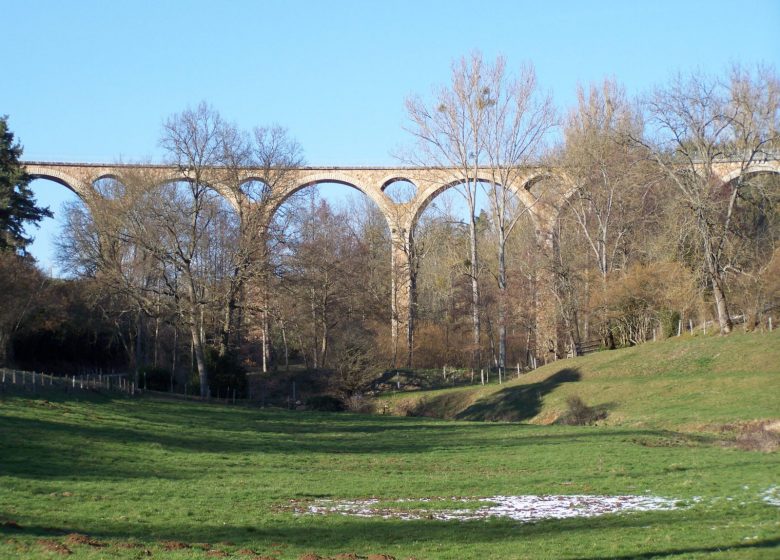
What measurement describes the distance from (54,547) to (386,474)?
9.49m

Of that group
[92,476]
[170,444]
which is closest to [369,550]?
[92,476]

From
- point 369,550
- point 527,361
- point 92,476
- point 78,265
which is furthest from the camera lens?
point 527,361

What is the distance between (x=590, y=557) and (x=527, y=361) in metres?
45.8

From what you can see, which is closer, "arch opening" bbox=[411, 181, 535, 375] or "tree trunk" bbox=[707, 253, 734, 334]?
"tree trunk" bbox=[707, 253, 734, 334]

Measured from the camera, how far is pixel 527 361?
55.4 m

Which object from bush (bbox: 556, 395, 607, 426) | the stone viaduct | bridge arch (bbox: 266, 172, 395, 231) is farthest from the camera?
bridge arch (bbox: 266, 172, 395, 231)

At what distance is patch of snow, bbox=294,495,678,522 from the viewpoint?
13289 millimetres

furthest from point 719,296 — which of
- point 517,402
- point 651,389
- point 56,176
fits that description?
point 56,176

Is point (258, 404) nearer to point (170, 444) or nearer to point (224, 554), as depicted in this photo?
point (170, 444)

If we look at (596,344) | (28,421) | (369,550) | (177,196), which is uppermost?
(177,196)

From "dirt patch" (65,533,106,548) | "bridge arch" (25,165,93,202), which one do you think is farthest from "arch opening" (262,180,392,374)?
"dirt patch" (65,533,106,548)

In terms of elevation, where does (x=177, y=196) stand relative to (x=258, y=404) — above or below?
above

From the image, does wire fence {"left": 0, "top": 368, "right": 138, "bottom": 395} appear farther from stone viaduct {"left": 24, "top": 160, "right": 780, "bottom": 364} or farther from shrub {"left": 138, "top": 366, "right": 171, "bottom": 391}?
stone viaduct {"left": 24, "top": 160, "right": 780, "bottom": 364}

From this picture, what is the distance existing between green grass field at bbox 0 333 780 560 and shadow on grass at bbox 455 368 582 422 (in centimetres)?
175
